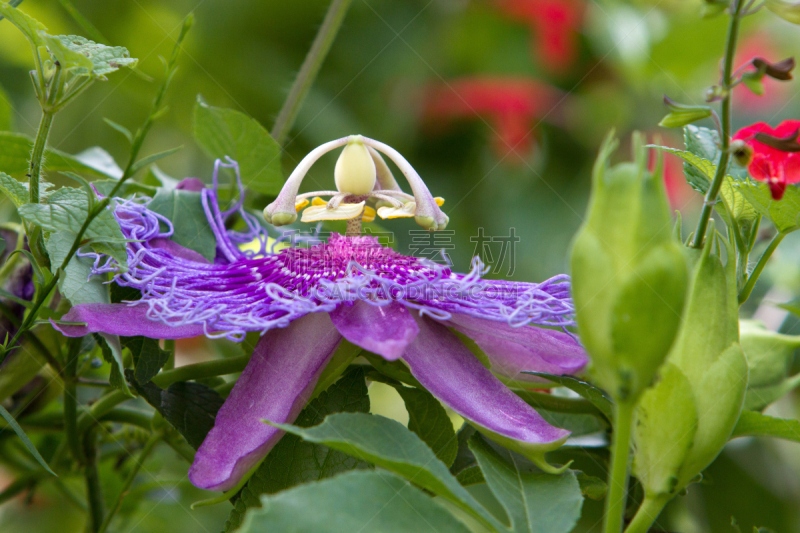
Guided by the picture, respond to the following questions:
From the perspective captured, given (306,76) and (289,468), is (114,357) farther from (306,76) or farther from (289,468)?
(306,76)

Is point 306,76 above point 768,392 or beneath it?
above

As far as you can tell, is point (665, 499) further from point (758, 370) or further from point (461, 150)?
point (461, 150)

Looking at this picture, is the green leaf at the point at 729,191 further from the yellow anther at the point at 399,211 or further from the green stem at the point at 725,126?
the yellow anther at the point at 399,211

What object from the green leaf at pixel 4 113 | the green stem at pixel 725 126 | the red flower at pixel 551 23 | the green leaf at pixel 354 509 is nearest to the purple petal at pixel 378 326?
the green leaf at pixel 354 509

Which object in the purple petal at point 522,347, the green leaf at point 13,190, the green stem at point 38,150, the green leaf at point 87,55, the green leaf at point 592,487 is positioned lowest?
the green leaf at point 592,487

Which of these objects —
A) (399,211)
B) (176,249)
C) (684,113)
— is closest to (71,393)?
(176,249)

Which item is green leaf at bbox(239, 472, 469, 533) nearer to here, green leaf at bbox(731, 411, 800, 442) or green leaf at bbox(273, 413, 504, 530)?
green leaf at bbox(273, 413, 504, 530)

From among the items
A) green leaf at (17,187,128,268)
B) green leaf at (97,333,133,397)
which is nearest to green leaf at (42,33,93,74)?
green leaf at (17,187,128,268)
